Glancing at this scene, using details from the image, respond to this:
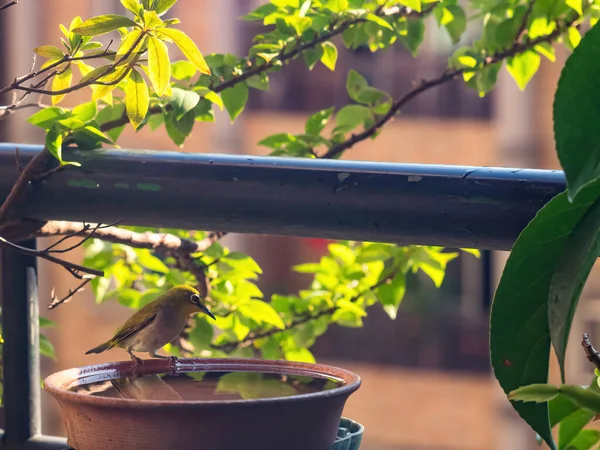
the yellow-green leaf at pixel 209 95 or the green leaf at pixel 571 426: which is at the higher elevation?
the yellow-green leaf at pixel 209 95

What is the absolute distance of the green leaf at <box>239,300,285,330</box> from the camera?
1.07m

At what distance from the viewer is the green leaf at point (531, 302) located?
0.46 metres

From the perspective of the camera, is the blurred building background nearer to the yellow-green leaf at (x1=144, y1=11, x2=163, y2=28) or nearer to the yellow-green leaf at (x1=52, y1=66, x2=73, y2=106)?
the yellow-green leaf at (x1=52, y1=66, x2=73, y2=106)

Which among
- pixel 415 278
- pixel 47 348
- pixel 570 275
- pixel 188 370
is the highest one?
pixel 570 275

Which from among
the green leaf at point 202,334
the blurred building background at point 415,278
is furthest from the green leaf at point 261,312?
the blurred building background at point 415,278

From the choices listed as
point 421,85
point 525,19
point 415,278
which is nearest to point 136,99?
point 421,85

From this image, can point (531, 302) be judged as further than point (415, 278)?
No

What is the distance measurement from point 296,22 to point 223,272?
0.32 m

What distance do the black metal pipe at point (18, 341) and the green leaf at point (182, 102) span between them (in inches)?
7.0

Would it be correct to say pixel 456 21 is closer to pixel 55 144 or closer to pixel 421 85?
pixel 421 85

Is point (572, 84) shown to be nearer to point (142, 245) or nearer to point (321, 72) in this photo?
point (142, 245)

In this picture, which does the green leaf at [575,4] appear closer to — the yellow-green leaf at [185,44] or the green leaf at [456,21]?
the green leaf at [456,21]

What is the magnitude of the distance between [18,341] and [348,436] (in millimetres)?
369

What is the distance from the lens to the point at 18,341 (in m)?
0.87
